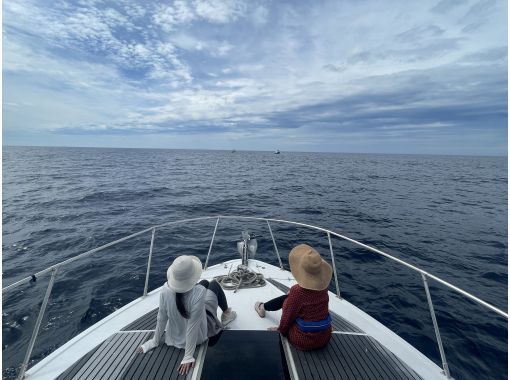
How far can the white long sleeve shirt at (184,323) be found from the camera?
3180 millimetres

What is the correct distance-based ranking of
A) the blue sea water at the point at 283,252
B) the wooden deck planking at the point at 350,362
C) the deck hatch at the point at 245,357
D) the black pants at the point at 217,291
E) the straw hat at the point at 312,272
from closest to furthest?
1. the deck hatch at the point at 245,357
2. the wooden deck planking at the point at 350,362
3. the straw hat at the point at 312,272
4. the black pants at the point at 217,291
5. the blue sea water at the point at 283,252

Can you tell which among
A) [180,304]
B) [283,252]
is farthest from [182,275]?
[283,252]

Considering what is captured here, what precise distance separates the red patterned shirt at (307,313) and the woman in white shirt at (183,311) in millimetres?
1130

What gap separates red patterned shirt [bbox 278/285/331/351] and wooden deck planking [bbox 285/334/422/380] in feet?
0.43

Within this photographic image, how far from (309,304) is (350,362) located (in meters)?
0.89

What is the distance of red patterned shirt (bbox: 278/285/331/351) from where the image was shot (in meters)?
3.33

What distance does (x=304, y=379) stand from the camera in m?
3.02

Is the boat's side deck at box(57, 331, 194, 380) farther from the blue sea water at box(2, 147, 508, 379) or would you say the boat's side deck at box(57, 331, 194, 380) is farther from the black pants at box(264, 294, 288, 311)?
the blue sea water at box(2, 147, 508, 379)

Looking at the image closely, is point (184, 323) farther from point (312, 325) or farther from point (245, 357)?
point (312, 325)

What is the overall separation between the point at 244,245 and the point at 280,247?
551 cm

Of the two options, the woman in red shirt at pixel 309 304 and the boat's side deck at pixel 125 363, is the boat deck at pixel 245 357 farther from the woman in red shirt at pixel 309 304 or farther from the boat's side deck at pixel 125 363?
the woman in red shirt at pixel 309 304

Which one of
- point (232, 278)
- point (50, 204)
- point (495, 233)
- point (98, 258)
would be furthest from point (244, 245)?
point (50, 204)

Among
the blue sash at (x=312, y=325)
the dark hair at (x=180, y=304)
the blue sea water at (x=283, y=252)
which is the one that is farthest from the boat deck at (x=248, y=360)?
the blue sea water at (x=283, y=252)

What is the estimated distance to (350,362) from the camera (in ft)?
10.8
